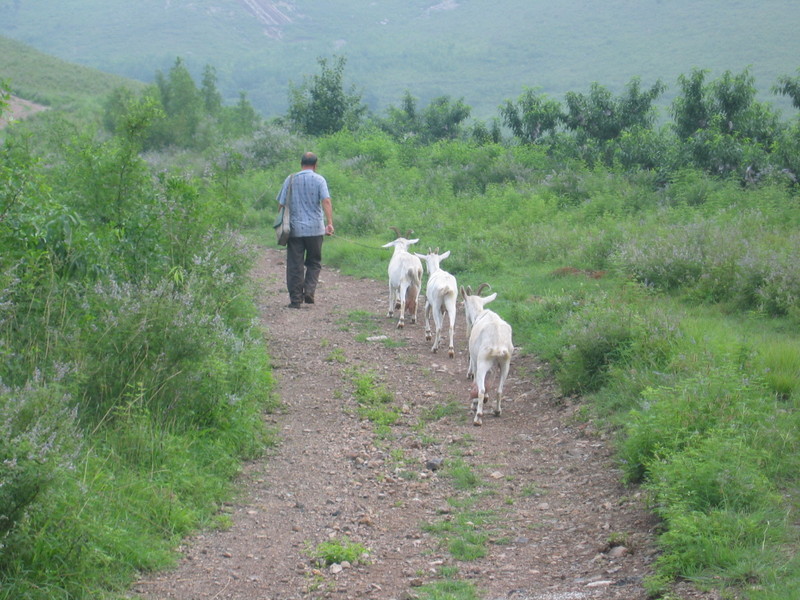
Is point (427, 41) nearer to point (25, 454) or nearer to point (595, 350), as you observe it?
point (595, 350)

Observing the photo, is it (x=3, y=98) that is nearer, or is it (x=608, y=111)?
(x=3, y=98)

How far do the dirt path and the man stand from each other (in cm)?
220

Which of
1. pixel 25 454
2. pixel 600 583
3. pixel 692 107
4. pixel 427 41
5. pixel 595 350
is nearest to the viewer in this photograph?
pixel 25 454

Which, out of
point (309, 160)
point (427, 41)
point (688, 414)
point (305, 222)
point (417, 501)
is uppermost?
point (427, 41)

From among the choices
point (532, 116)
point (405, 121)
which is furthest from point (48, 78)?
point (532, 116)

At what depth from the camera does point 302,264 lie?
37.1 ft

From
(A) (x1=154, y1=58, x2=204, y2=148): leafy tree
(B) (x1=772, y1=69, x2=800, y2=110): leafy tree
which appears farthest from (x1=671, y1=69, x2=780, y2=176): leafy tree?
(A) (x1=154, y1=58, x2=204, y2=148): leafy tree

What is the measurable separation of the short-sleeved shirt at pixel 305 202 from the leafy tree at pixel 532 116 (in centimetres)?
1495

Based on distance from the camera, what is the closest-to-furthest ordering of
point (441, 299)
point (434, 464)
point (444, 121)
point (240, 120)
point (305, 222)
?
1. point (434, 464)
2. point (441, 299)
3. point (305, 222)
4. point (444, 121)
5. point (240, 120)

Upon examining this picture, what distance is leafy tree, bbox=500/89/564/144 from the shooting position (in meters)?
24.6

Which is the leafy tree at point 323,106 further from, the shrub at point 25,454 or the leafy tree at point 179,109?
the shrub at point 25,454

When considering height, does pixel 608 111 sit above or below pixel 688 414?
above

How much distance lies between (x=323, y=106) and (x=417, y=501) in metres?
26.2

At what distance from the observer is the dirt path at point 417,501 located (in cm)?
459
